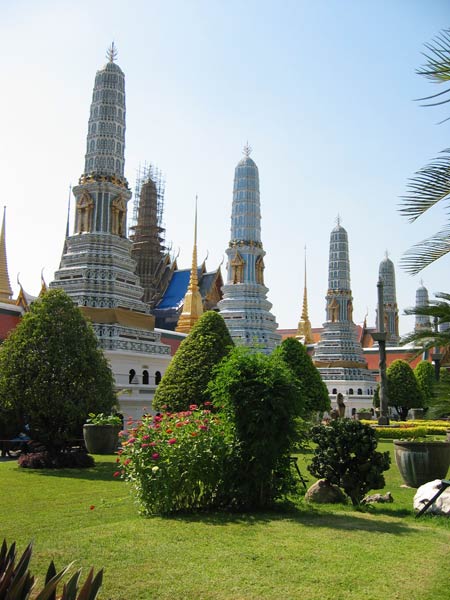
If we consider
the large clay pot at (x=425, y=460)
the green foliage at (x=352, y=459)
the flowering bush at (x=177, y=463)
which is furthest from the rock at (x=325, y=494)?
the large clay pot at (x=425, y=460)

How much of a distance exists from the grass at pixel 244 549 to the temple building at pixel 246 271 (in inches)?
1144

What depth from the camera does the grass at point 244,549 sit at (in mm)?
5359

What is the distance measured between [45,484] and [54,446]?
2898 millimetres

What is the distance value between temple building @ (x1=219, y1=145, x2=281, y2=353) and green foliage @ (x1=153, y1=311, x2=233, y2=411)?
19239 millimetres

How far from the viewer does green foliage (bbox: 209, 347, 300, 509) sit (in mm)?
8555

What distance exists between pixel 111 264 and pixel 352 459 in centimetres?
2068

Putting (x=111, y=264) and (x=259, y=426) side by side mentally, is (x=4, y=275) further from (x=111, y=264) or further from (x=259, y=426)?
(x=259, y=426)

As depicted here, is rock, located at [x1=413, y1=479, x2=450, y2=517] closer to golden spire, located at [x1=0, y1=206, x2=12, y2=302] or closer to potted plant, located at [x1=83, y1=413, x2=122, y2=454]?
potted plant, located at [x1=83, y1=413, x2=122, y2=454]

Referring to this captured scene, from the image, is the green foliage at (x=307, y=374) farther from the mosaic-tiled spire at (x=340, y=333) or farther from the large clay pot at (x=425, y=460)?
the mosaic-tiled spire at (x=340, y=333)

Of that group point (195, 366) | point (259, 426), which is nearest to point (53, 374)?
point (195, 366)

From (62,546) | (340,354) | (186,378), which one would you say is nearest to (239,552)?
(62,546)

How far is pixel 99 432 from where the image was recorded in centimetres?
1447

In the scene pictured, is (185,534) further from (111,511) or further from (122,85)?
(122,85)

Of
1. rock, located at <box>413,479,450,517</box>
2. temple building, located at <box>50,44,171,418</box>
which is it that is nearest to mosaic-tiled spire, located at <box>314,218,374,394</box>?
temple building, located at <box>50,44,171,418</box>
